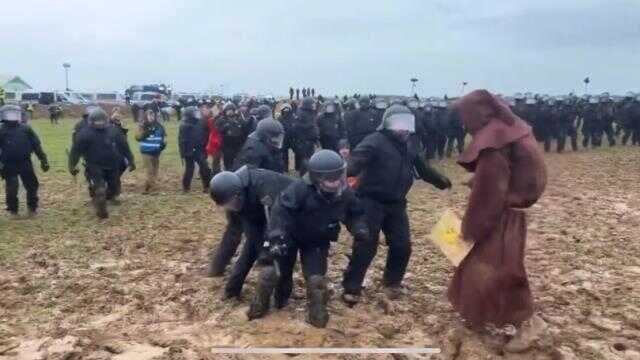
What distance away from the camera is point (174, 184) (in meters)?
15.1

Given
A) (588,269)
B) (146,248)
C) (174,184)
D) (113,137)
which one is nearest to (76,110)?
(174,184)

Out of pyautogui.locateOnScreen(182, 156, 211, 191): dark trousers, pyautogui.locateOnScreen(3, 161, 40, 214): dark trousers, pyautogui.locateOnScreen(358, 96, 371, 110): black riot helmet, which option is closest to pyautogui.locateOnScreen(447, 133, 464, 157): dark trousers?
pyautogui.locateOnScreen(358, 96, 371, 110): black riot helmet

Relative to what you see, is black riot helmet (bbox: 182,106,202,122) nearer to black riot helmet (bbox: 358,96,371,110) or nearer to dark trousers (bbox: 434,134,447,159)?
black riot helmet (bbox: 358,96,371,110)

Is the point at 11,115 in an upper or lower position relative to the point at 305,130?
upper

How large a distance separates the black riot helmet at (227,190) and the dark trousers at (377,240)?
122 cm

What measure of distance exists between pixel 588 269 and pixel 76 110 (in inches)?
1678

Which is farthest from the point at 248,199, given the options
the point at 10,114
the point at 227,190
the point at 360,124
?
the point at 360,124

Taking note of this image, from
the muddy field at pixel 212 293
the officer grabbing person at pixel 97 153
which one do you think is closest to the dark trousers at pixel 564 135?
the muddy field at pixel 212 293

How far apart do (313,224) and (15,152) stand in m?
6.76

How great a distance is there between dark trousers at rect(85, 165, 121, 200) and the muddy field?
16.4 inches

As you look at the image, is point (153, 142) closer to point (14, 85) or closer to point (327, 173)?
point (327, 173)

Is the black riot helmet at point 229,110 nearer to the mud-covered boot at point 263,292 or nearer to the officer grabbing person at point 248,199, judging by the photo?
the officer grabbing person at point 248,199

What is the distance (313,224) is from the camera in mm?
6148

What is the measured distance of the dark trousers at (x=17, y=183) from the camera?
11.1 metres
